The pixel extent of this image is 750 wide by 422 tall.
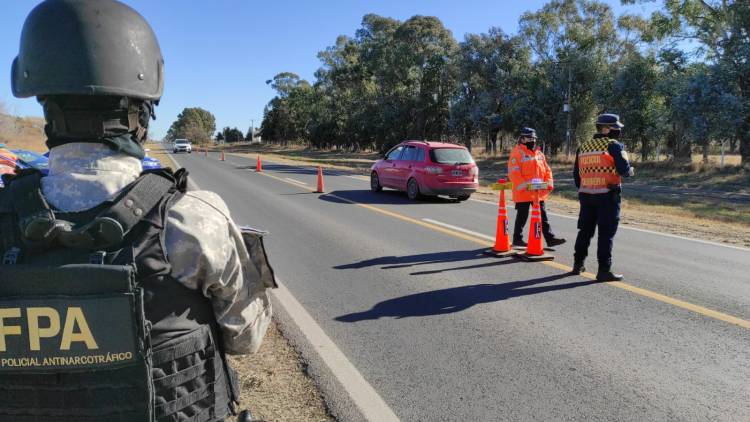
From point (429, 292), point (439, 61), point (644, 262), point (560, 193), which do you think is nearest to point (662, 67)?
point (560, 193)

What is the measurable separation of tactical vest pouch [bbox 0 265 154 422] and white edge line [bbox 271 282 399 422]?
2.01 metres

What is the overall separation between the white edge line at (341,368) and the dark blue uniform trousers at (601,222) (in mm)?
3521

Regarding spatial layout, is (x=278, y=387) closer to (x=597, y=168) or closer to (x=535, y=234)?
(x=597, y=168)

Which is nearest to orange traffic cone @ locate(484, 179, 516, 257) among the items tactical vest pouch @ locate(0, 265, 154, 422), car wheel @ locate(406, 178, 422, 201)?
tactical vest pouch @ locate(0, 265, 154, 422)

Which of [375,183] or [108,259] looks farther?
[375,183]

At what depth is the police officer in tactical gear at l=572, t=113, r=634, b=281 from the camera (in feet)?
21.2

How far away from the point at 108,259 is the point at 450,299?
4.55 m

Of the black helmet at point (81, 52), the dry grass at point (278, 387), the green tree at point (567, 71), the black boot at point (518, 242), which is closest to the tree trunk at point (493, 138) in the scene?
the green tree at point (567, 71)

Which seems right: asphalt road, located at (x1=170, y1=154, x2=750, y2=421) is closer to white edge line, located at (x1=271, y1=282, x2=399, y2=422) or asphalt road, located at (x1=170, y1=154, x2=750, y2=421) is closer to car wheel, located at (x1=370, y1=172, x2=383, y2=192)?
white edge line, located at (x1=271, y1=282, x2=399, y2=422)

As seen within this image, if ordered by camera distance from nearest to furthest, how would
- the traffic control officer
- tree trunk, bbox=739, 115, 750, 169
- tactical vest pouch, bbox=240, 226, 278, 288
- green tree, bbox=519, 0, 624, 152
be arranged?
tactical vest pouch, bbox=240, 226, 278, 288 < the traffic control officer < tree trunk, bbox=739, 115, 750, 169 < green tree, bbox=519, 0, 624, 152

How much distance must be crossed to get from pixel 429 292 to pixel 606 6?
47270mm

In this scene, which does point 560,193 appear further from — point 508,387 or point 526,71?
point 526,71

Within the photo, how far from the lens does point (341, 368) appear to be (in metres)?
4.06

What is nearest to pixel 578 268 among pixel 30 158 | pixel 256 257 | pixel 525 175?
pixel 525 175
